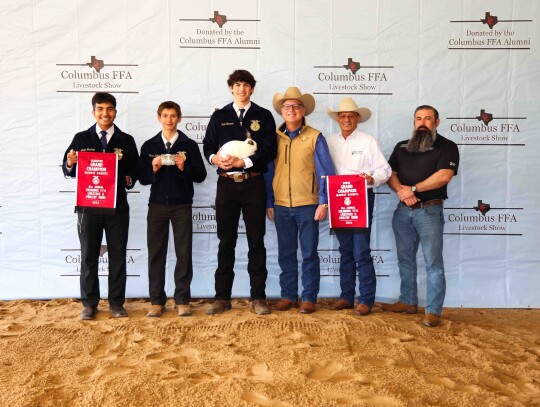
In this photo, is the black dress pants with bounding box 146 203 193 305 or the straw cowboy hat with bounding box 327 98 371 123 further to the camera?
the straw cowboy hat with bounding box 327 98 371 123

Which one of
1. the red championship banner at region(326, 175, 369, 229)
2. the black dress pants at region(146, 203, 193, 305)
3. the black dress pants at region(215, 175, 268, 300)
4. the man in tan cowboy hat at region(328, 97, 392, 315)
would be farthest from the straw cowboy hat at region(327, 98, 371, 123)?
the black dress pants at region(146, 203, 193, 305)

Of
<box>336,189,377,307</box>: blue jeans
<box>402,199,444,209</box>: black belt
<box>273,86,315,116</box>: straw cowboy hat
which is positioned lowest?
<box>336,189,377,307</box>: blue jeans

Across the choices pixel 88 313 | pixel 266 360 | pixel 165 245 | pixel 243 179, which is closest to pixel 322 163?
pixel 243 179

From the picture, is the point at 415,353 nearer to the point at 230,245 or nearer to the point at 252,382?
the point at 252,382

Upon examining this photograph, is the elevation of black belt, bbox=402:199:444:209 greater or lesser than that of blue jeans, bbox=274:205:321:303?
greater

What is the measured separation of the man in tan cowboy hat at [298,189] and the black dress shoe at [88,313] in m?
1.35

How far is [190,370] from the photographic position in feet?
8.29

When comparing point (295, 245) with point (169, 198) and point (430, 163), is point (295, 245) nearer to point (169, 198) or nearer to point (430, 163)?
point (169, 198)

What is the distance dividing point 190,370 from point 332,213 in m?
1.60

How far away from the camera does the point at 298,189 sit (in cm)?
365

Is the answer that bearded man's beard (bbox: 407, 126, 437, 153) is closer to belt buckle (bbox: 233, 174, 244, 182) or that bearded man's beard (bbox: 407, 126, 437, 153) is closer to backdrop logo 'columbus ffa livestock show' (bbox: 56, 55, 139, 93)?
belt buckle (bbox: 233, 174, 244, 182)

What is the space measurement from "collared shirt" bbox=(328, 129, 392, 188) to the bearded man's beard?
0.78ft

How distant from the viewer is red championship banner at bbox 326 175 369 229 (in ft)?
11.8

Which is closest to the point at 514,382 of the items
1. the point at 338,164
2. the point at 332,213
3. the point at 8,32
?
the point at 332,213
